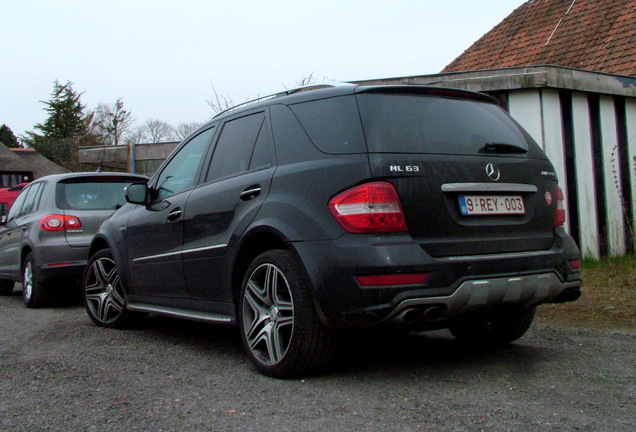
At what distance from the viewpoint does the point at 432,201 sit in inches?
154

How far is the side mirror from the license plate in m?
2.95

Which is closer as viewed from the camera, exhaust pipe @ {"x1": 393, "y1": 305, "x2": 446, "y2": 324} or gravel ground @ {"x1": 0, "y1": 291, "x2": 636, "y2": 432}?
gravel ground @ {"x1": 0, "y1": 291, "x2": 636, "y2": 432}

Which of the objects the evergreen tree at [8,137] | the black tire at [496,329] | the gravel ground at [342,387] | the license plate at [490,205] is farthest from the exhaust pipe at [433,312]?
the evergreen tree at [8,137]

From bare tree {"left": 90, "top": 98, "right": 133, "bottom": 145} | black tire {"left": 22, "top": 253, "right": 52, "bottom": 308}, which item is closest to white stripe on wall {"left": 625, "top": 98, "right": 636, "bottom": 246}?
black tire {"left": 22, "top": 253, "right": 52, "bottom": 308}

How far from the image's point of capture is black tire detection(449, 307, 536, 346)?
194 inches

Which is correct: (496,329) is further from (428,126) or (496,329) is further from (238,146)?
(238,146)

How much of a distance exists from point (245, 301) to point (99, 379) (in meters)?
1.01

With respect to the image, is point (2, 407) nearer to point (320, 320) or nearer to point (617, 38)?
point (320, 320)

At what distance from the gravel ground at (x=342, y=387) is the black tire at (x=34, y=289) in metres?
2.38

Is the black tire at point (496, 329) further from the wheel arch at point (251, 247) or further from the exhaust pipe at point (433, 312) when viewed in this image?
the wheel arch at point (251, 247)

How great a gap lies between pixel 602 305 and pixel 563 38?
1212 cm

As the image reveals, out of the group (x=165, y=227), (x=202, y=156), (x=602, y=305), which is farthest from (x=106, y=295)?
(x=602, y=305)

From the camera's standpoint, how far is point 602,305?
670 cm

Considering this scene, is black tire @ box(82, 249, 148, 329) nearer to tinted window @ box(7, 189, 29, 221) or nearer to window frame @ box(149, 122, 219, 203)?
window frame @ box(149, 122, 219, 203)
